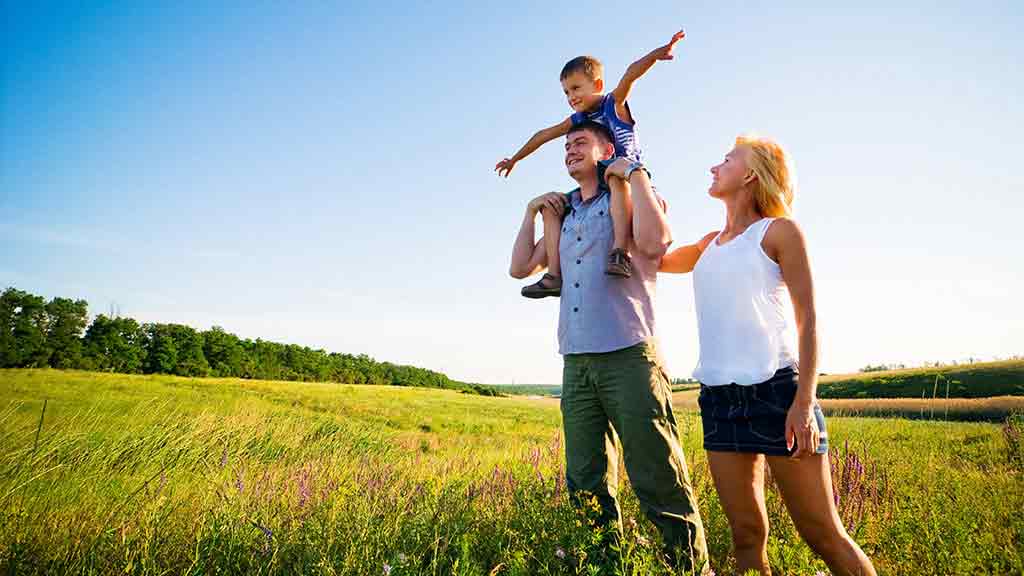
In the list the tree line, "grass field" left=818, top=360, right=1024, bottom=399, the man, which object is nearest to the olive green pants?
the man

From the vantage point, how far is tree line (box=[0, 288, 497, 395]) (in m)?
35.3

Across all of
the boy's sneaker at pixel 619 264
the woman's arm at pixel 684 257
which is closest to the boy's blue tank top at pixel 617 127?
the woman's arm at pixel 684 257

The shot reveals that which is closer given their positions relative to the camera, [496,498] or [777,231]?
[777,231]

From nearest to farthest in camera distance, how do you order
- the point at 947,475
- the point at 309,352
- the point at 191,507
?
the point at 191,507 < the point at 947,475 < the point at 309,352

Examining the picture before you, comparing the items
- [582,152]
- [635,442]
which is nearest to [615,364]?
[635,442]

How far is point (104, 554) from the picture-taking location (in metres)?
2.68

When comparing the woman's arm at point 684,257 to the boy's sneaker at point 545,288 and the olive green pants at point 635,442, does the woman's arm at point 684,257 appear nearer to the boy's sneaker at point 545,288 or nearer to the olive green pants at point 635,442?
the olive green pants at point 635,442

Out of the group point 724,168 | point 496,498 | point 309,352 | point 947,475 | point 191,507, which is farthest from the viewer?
point 309,352

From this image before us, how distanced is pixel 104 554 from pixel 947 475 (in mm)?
7154

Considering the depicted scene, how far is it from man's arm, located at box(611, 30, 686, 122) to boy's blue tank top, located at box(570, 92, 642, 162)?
70mm

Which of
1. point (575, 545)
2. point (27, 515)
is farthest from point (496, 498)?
point (27, 515)

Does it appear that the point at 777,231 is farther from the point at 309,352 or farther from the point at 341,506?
the point at 309,352

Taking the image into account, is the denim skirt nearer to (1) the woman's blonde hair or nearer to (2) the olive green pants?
(2) the olive green pants

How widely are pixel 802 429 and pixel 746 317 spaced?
0.52 metres
